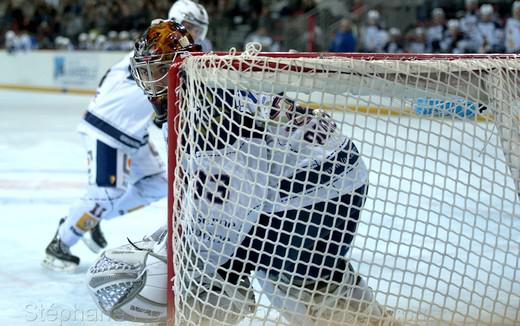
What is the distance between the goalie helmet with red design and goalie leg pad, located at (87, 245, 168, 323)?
47 cm

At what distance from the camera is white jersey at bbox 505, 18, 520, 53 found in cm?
1171

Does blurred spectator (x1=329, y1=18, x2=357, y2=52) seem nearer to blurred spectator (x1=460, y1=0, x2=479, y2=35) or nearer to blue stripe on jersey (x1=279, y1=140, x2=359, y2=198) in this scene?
blurred spectator (x1=460, y1=0, x2=479, y2=35)

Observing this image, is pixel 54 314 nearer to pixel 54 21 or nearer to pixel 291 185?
pixel 291 185

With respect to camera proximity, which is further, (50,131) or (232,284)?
(50,131)

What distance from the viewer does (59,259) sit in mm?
4309

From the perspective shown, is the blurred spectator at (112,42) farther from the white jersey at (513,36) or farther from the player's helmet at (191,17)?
the player's helmet at (191,17)

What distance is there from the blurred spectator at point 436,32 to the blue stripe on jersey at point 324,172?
10444mm

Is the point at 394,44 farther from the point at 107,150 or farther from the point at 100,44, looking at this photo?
the point at 107,150

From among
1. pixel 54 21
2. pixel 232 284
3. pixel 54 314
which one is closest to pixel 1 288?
pixel 54 314

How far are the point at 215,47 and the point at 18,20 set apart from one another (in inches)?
241

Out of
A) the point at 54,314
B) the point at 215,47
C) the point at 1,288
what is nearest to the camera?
the point at 54,314

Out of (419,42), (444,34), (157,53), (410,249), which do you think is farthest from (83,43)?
(410,249)

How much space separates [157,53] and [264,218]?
2.04 ft

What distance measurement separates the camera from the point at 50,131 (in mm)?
10312
